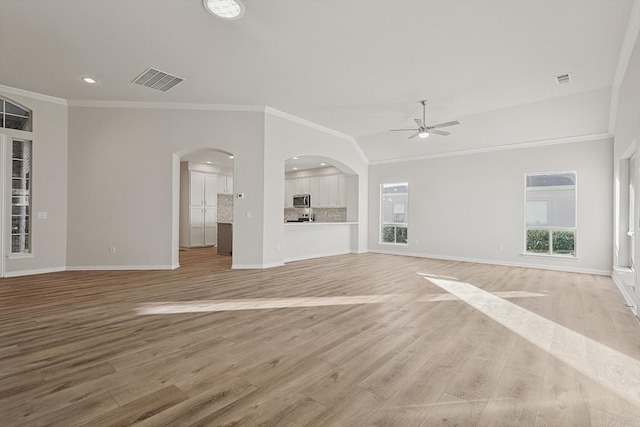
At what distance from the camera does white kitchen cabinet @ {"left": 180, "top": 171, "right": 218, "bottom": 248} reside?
33.7 ft

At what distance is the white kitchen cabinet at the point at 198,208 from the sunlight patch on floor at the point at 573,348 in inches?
347

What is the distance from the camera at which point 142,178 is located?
240 inches

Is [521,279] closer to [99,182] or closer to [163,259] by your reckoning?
[163,259]

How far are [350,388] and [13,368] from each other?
2384mm

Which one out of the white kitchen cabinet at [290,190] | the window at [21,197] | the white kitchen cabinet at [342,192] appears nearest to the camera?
the window at [21,197]

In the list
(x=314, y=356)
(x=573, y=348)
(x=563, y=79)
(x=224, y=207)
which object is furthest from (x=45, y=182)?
(x=563, y=79)

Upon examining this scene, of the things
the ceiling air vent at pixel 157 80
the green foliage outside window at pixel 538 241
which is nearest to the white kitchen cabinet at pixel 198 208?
the ceiling air vent at pixel 157 80

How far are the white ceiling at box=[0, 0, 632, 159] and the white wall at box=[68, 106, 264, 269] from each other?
46 centimetres

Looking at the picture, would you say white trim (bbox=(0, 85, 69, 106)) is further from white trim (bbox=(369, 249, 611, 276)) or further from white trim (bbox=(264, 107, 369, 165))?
white trim (bbox=(369, 249, 611, 276))

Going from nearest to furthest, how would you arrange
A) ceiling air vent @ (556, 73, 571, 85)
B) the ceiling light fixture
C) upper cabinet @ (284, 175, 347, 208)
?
the ceiling light fixture
ceiling air vent @ (556, 73, 571, 85)
upper cabinet @ (284, 175, 347, 208)

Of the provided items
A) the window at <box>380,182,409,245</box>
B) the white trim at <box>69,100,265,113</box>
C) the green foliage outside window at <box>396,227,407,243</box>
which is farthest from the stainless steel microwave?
the white trim at <box>69,100,265,113</box>

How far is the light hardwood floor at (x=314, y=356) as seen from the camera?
1728mm

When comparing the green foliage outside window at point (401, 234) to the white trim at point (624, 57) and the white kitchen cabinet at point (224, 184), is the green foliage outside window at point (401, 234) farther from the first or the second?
the white kitchen cabinet at point (224, 184)

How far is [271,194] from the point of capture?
21.1ft
